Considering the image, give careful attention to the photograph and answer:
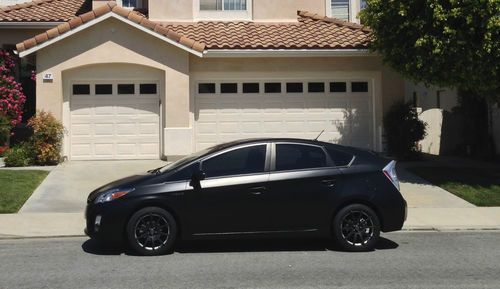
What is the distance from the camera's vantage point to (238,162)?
8.10 m

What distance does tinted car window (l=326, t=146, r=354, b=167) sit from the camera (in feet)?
27.1

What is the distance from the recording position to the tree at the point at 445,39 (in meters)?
12.4

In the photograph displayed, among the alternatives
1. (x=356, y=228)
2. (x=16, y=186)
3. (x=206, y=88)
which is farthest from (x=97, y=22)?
(x=356, y=228)

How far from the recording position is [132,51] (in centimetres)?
1617

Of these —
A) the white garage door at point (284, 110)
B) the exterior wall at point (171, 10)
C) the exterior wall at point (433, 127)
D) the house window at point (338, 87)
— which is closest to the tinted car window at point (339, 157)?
the white garage door at point (284, 110)

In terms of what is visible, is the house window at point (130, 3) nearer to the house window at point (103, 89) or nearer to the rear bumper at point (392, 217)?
the house window at point (103, 89)

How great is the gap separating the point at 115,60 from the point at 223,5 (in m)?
4.44

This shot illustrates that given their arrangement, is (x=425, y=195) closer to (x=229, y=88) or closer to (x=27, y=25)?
(x=229, y=88)

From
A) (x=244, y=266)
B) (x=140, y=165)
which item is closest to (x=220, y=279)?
(x=244, y=266)

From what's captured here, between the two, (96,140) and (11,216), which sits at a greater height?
(96,140)

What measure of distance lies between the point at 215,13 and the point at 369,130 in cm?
610

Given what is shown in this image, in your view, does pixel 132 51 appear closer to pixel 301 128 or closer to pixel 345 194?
pixel 301 128

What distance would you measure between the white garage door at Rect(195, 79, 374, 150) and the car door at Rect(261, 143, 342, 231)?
894cm

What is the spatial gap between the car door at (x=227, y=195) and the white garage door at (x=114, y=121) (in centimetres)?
887
